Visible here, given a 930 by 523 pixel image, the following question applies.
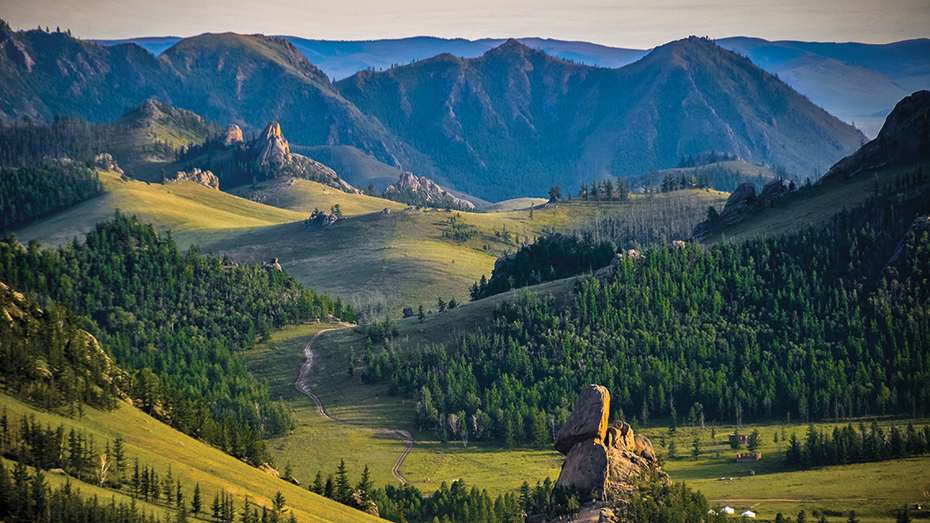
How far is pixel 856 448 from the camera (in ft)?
513

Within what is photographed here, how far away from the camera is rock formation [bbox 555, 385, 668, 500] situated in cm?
12462

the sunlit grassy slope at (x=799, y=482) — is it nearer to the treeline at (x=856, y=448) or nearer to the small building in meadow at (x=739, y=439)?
the small building in meadow at (x=739, y=439)

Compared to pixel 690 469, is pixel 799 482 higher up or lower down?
lower down

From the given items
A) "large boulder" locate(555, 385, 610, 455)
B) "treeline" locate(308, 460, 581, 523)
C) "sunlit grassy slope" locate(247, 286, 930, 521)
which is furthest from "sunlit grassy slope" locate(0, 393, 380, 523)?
"sunlit grassy slope" locate(247, 286, 930, 521)

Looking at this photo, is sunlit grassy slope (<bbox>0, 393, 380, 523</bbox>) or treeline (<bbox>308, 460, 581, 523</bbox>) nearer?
sunlit grassy slope (<bbox>0, 393, 380, 523</bbox>)

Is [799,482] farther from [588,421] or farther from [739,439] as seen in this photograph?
[588,421]

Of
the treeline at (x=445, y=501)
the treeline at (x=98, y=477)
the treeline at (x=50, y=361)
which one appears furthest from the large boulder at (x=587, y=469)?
the treeline at (x=50, y=361)

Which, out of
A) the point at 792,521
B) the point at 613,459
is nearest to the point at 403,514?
the point at 613,459

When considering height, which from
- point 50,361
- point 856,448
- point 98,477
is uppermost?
point 50,361

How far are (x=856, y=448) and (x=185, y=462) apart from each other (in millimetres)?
107853

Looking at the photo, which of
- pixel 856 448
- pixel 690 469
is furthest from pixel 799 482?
pixel 690 469

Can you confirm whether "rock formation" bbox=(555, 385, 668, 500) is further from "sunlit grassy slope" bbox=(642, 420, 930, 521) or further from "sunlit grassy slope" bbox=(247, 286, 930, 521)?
"sunlit grassy slope" bbox=(247, 286, 930, 521)

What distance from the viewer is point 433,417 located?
643 ft

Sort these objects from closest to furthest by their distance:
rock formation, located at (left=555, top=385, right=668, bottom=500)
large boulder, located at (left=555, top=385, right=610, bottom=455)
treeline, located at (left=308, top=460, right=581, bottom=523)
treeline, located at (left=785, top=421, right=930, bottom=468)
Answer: rock formation, located at (left=555, top=385, right=668, bottom=500) < treeline, located at (left=308, top=460, right=581, bottom=523) < large boulder, located at (left=555, top=385, right=610, bottom=455) < treeline, located at (left=785, top=421, right=930, bottom=468)
